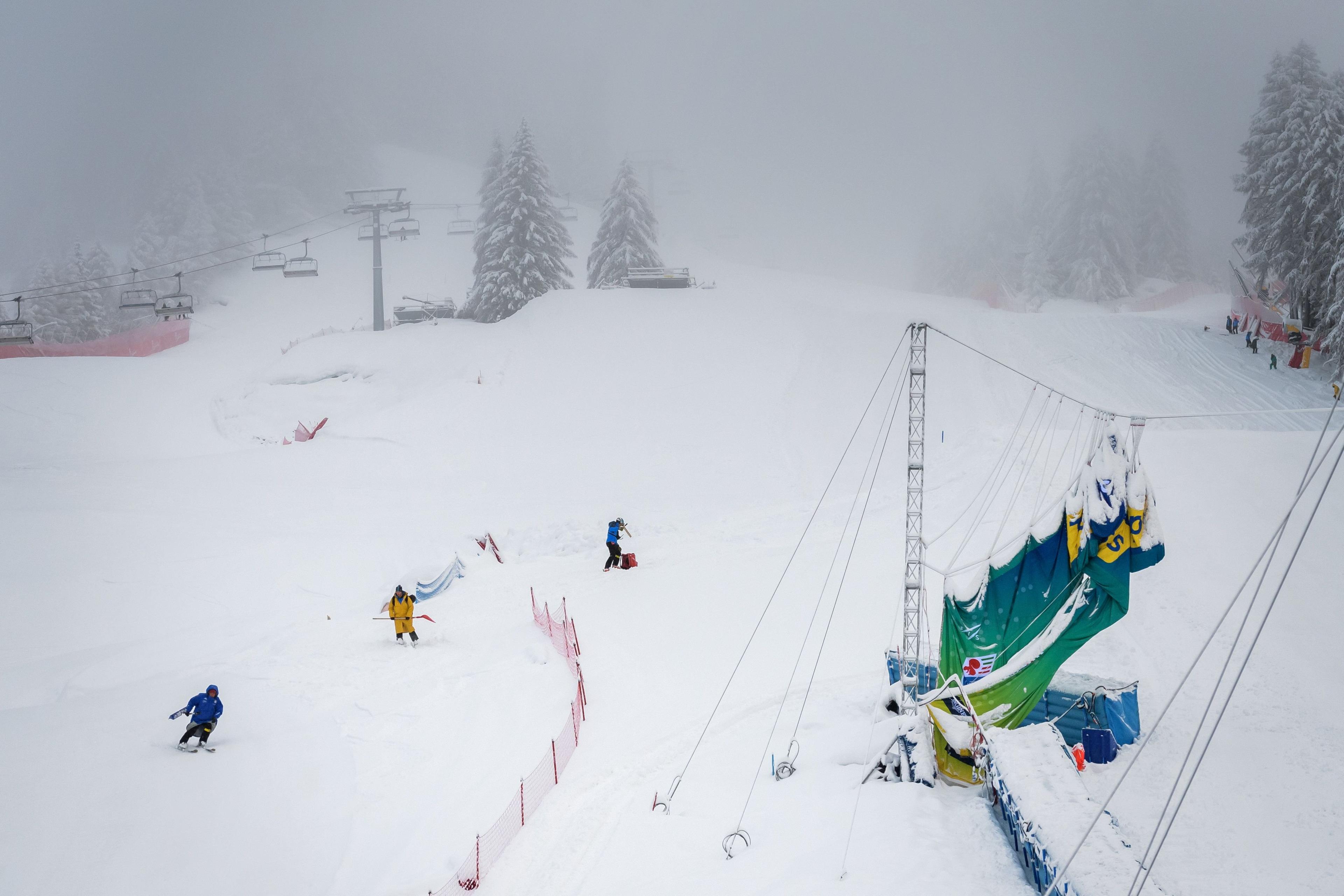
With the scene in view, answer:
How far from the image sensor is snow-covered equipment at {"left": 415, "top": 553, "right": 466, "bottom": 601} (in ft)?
57.8

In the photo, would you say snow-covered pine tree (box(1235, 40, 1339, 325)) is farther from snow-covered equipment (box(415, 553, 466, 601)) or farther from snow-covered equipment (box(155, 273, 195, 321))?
snow-covered equipment (box(155, 273, 195, 321))

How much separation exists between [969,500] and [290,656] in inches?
704

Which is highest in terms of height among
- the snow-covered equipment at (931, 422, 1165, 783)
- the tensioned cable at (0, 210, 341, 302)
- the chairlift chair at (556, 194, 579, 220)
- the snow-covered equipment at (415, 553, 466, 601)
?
the chairlift chair at (556, 194, 579, 220)

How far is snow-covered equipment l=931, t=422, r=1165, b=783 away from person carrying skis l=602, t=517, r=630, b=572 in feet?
31.6

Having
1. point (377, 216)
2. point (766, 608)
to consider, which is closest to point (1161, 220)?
point (377, 216)

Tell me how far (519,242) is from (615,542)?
2666cm

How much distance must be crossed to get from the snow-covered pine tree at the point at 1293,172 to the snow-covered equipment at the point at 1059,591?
87.0ft

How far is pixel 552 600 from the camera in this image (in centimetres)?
1766

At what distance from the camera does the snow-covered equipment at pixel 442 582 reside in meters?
17.6

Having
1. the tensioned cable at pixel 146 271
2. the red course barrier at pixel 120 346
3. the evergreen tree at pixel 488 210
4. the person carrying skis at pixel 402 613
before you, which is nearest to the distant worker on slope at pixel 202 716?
the person carrying skis at pixel 402 613

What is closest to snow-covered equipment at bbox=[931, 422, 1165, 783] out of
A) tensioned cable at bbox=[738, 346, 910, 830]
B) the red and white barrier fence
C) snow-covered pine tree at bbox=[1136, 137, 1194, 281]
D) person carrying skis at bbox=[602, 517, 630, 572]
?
tensioned cable at bbox=[738, 346, 910, 830]

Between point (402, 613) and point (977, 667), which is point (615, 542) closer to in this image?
point (402, 613)

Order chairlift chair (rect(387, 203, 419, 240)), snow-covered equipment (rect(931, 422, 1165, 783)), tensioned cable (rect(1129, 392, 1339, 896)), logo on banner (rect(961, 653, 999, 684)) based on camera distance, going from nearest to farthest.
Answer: tensioned cable (rect(1129, 392, 1339, 896)) → snow-covered equipment (rect(931, 422, 1165, 783)) → logo on banner (rect(961, 653, 999, 684)) → chairlift chair (rect(387, 203, 419, 240))

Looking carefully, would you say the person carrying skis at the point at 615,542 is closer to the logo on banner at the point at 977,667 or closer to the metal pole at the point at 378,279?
the logo on banner at the point at 977,667
